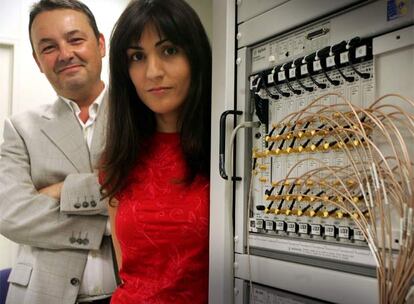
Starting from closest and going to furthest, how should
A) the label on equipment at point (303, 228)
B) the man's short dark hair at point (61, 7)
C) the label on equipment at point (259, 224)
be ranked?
1. the label on equipment at point (303, 228)
2. the label on equipment at point (259, 224)
3. the man's short dark hair at point (61, 7)

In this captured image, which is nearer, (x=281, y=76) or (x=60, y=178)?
(x=281, y=76)

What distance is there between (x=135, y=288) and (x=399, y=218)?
0.83 metres

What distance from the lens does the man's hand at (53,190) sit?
5.66 ft

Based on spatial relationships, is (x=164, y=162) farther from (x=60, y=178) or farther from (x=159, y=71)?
(x=60, y=178)

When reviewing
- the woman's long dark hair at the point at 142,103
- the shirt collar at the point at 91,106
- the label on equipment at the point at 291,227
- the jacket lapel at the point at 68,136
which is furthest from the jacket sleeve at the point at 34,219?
the label on equipment at the point at 291,227

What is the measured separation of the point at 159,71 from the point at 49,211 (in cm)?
80

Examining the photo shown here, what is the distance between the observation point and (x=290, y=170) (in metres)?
0.96

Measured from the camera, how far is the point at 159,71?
126cm

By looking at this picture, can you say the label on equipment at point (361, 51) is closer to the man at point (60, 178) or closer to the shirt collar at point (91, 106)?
the man at point (60, 178)

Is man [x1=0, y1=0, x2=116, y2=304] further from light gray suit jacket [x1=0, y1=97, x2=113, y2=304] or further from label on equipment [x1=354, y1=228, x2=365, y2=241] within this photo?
label on equipment [x1=354, y1=228, x2=365, y2=241]

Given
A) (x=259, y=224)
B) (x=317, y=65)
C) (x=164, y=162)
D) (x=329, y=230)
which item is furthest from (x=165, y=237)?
(x=317, y=65)

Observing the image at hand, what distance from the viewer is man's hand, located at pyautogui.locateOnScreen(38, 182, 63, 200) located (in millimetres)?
1725

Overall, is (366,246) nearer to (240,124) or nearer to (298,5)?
(240,124)

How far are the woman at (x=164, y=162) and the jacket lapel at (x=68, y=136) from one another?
449mm
